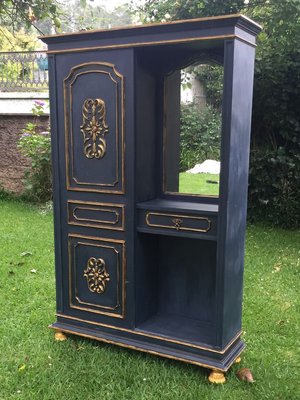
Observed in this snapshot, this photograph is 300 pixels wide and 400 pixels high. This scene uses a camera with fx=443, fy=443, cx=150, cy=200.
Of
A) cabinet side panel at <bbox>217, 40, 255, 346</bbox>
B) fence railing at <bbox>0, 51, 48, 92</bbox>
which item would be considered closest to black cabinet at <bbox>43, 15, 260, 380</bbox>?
cabinet side panel at <bbox>217, 40, 255, 346</bbox>

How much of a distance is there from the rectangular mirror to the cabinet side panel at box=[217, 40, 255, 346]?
275mm

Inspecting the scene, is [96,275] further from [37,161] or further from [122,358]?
[37,161]

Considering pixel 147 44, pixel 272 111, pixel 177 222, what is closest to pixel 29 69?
pixel 272 111

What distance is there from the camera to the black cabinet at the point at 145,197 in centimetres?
269

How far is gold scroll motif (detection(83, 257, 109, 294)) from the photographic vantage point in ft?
10.2

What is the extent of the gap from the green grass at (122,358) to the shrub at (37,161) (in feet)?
10.8

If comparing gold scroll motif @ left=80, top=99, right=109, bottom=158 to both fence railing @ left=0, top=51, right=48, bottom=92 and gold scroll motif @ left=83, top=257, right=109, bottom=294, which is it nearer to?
gold scroll motif @ left=83, top=257, right=109, bottom=294

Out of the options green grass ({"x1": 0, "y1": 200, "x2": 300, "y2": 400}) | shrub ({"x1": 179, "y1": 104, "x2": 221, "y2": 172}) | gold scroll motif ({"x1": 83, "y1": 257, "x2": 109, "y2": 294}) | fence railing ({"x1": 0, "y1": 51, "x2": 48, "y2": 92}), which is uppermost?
fence railing ({"x1": 0, "y1": 51, "x2": 48, "y2": 92})

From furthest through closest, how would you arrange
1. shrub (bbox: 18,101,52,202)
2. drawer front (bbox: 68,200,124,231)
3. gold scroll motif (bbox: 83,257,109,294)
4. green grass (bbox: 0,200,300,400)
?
1. shrub (bbox: 18,101,52,202)
2. gold scroll motif (bbox: 83,257,109,294)
3. drawer front (bbox: 68,200,124,231)
4. green grass (bbox: 0,200,300,400)

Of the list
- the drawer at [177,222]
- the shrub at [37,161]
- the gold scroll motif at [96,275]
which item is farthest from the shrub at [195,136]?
the shrub at [37,161]

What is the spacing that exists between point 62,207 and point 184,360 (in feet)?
4.38

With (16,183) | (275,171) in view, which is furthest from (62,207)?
(16,183)

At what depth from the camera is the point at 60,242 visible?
3230 millimetres

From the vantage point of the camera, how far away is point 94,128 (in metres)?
2.96
